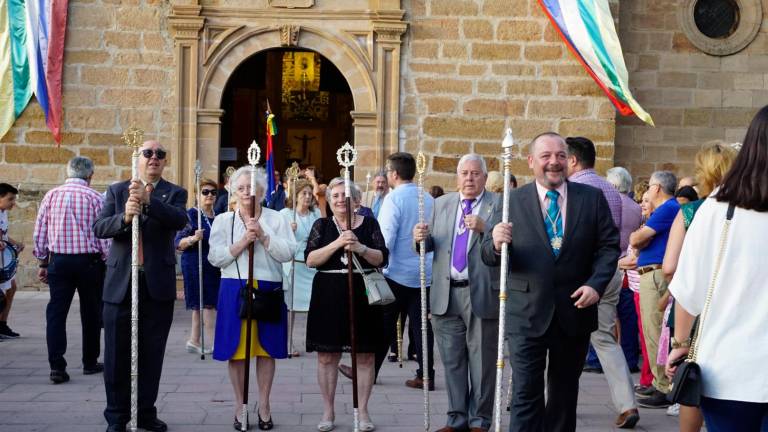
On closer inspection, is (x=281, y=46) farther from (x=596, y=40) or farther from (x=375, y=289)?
(x=375, y=289)

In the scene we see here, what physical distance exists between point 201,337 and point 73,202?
215 cm

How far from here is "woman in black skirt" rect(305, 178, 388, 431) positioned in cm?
755

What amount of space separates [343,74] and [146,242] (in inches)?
361

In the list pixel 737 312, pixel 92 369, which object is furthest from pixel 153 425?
pixel 737 312

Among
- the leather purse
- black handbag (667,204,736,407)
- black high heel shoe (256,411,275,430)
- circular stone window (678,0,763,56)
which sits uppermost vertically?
circular stone window (678,0,763,56)

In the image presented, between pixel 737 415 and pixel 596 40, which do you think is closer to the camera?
pixel 737 415

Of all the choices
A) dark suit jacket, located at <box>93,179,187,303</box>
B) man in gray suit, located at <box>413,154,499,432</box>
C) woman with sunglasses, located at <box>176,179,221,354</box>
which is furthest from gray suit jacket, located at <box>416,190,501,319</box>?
woman with sunglasses, located at <box>176,179,221,354</box>

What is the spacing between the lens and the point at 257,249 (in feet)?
25.2

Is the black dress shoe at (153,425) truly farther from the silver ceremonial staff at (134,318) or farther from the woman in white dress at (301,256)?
the woman in white dress at (301,256)

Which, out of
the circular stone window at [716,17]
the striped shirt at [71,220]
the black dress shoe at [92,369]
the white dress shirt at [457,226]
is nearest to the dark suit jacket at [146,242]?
the white dress shirt at [457,226]

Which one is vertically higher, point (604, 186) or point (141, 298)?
point (604, 186)

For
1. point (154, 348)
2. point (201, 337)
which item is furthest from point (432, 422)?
point (201, 337)

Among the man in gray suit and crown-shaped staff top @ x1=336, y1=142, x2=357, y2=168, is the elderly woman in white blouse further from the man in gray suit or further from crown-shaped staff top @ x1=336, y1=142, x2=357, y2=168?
the man in gray suit

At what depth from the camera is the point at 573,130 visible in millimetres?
16594
